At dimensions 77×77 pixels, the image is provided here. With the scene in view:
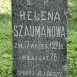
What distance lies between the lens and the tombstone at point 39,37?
229 inches

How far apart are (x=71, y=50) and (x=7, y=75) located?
288cm

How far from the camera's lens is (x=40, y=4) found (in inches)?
229

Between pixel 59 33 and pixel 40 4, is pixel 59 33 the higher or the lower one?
the lower one

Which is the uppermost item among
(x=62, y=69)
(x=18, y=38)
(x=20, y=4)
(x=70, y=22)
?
(x=20, y=4)

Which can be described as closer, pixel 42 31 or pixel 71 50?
pixel 42 31

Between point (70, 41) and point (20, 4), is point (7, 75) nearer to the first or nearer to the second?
point (20, 4)

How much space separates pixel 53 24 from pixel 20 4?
62cm

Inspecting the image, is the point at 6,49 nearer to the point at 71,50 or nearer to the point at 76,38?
the point at 71,50

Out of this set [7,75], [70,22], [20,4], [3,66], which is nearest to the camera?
[20,4]

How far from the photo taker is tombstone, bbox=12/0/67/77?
582 cm

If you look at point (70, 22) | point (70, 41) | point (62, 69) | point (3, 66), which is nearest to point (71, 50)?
point (70, 41)

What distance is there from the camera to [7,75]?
26.6 feet

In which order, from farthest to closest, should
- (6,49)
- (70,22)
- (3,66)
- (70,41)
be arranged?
1. (70,22)
2. (70,41)
3. (6,49)
4. (3,66)

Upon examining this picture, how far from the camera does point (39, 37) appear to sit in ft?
19.5
